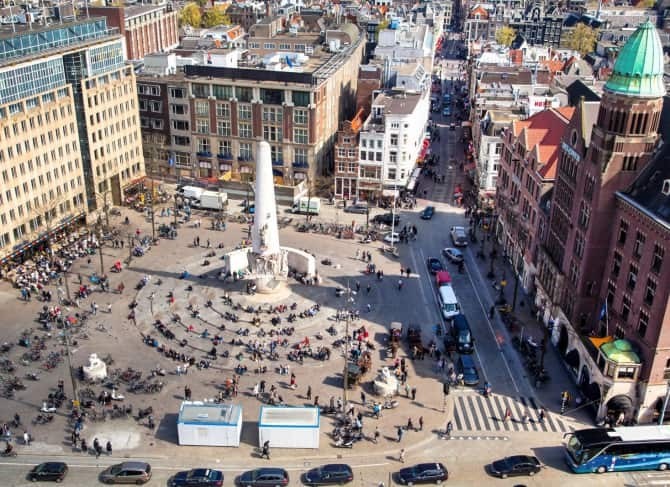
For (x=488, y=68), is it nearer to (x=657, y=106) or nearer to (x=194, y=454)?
(x=657, y=106)

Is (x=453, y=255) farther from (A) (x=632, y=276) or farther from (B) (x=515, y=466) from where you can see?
(B) (x=515, y=466)

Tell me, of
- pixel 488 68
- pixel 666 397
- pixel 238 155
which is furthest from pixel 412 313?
pixel 488 68

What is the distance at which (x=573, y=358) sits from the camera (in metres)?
81.7

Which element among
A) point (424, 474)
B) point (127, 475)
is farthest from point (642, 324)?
point (127, 475)

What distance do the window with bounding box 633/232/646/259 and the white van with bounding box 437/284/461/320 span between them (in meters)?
27.3

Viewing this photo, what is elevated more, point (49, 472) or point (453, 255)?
point (453, 255)

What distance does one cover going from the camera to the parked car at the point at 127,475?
2507 inches

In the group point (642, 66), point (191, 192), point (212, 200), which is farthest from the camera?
point (191, 192)

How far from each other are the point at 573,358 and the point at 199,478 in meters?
44.9

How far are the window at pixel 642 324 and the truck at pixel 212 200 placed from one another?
253 ft

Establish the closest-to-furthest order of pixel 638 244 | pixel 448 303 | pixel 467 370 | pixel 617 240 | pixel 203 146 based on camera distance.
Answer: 1. pixel 638 244
2. pixel 617 240
3. pixel 467 370
4. pixel 448 303
5. pixel 203 146

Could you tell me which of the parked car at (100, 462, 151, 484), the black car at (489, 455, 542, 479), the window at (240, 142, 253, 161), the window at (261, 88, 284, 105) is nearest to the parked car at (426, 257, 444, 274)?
the black car at (489, 455, 542, 479)

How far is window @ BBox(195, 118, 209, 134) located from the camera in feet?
450

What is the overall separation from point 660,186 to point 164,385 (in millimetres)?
56810
